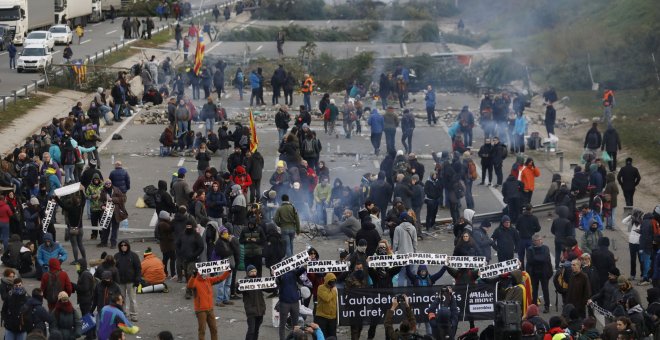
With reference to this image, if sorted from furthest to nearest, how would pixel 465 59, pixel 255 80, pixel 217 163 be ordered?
pixel 465 59 < pixel 255 80 < pixel 217 163

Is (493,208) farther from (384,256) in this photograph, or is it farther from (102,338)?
(102,338)

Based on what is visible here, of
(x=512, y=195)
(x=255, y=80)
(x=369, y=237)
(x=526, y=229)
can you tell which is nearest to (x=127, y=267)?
(x=369, y=237)

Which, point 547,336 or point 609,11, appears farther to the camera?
point 609,11

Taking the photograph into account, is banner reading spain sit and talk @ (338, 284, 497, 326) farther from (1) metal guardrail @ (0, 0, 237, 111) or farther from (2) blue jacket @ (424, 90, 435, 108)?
(1) metal guardrail @ (0, 0, 237, 111)

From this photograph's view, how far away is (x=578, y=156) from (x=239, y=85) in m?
12.5

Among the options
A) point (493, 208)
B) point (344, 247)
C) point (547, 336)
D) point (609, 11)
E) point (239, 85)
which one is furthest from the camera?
point (609, 11)

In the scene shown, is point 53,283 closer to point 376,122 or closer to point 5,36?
point 376,122

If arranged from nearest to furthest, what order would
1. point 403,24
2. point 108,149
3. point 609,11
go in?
point 108,149 → point 609,11 → point 403,24

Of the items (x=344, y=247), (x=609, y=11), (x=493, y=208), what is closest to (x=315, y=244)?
(x=344, y=247)

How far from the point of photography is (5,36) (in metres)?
60.7

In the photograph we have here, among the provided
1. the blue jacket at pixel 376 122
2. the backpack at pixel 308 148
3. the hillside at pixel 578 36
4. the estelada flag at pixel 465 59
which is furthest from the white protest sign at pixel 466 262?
the estelada flag at pixel 465 59

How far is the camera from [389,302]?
826 inches

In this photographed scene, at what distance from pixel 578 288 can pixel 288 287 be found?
13.6 feet

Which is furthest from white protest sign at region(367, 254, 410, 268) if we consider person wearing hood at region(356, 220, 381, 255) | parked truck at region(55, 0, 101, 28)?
parked truck at region(55, 0, 101, 28)
